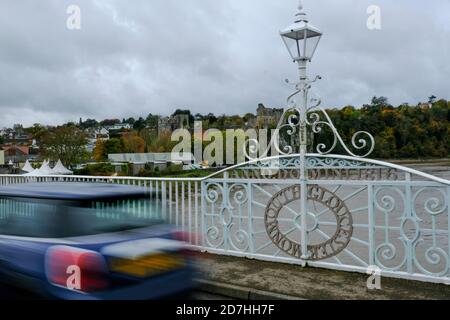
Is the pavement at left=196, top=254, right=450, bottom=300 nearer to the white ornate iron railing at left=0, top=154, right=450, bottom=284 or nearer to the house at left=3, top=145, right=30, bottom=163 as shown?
the white ornate iron railing at left=0, top=154, right=450, bottom=284

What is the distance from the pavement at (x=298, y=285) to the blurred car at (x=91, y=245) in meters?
0.94

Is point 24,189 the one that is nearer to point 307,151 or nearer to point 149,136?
point 307,151

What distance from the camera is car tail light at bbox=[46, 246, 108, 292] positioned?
9.84ft

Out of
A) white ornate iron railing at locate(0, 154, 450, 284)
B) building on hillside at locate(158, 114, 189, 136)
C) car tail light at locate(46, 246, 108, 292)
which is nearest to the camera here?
car tail light at locate(46, 246, 108, 292)

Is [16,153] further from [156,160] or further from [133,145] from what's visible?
[156,160]

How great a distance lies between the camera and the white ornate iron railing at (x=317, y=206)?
4316 mm

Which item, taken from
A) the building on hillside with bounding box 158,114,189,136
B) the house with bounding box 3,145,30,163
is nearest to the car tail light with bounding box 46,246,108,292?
the building on hillside with bounding box 158,114,189,136

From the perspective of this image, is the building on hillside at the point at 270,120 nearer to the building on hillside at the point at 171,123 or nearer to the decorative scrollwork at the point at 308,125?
the decorative scrollwork at the point at 308,125

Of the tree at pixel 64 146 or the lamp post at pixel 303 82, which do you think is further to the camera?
the tree at pixel 64 146

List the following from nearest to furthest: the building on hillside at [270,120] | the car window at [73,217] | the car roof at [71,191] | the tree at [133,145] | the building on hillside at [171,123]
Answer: the car window at [73,217], the car roof at [71,191], the building on hillside at [270,120], the tree at [133,145], the building on hillside at [171,123]

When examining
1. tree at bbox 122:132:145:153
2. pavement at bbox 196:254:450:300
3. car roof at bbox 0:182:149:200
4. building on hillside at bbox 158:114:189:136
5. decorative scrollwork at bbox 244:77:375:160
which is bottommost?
pavement at bbox 196:254:450:300

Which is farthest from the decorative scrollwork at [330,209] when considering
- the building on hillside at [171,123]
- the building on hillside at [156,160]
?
the building on hillside at [171,123]
